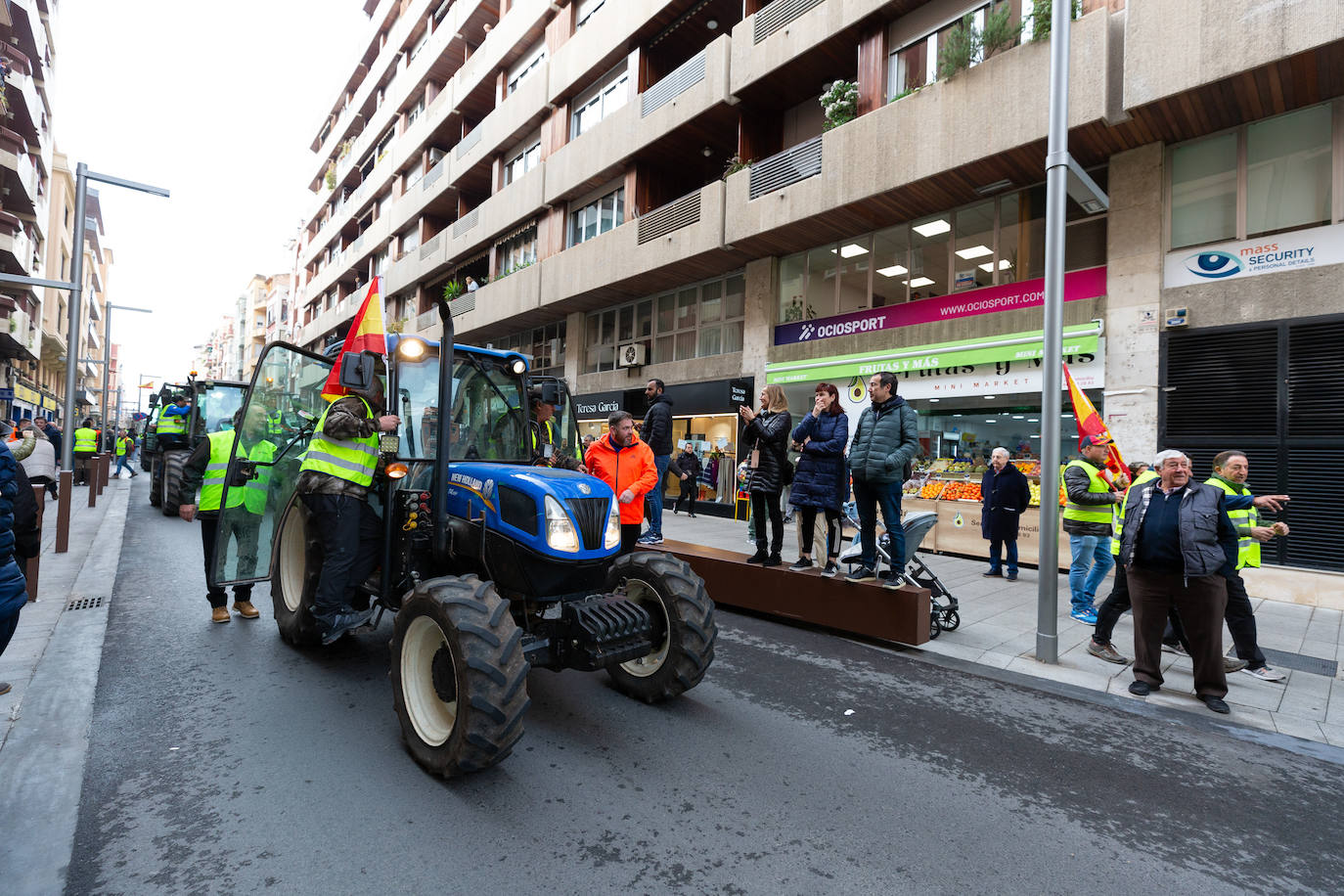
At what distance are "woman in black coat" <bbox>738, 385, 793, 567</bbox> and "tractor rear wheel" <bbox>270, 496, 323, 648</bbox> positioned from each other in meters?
3.81

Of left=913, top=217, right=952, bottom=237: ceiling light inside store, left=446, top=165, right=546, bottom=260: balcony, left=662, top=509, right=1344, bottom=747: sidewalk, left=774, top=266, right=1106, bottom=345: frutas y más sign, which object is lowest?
left=662, top=509, right=1344, bottom=747: sidewalk

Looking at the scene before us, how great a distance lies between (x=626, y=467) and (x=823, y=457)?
6.29ft

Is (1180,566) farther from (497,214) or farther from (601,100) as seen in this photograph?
(497,214)

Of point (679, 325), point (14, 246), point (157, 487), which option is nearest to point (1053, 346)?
point (679, 325)

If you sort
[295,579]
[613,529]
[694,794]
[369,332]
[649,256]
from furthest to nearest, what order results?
[649,256]
[295,579]
[369,332]
[613,529]
[694,794]

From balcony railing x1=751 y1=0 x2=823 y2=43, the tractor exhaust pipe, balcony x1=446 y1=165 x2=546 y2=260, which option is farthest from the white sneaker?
balcony x1=446 y1=165 x2=546 y2=260

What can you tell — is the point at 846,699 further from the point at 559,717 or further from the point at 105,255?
the point at 105,255

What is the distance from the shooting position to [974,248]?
40.7ft

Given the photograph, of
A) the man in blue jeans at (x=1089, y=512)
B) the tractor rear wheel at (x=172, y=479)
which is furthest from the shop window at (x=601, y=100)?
the man in blue jeans at (x=1089, y=512)

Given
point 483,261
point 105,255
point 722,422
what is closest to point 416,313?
point 483,261

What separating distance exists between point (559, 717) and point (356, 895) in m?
1.73

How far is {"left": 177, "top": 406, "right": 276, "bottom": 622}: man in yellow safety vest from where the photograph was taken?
562 centimetres

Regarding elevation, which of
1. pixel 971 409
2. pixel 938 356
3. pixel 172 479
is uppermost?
pixel 938 356

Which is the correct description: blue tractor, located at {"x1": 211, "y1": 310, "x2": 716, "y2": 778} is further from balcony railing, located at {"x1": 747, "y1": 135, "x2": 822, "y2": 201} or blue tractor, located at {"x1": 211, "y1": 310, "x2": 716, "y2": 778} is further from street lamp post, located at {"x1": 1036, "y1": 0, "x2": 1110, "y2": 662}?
balcony railing, located at {"x1": 747, "y1": 135, "x2": 822, "y2": 201}
